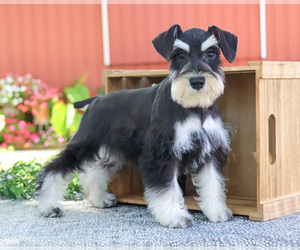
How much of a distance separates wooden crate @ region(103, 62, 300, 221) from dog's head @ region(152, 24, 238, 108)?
0.34 metres

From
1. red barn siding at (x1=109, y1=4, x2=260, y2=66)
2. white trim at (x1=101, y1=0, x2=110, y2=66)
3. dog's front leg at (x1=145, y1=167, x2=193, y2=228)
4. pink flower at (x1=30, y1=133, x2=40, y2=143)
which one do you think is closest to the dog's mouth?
dog's front leg at (x1=145, y1=167, x2=193, y2=228)

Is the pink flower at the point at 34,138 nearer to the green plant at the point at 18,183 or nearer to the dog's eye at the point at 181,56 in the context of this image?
the green plant at the point at 18,183

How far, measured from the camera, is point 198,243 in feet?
10.7

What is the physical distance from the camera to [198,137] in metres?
3.60

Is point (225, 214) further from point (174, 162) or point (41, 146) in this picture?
point (41, 146)

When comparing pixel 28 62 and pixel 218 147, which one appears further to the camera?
pixel 28 62

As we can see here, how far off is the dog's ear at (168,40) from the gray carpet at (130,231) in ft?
4.19

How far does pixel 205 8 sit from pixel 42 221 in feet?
22.4

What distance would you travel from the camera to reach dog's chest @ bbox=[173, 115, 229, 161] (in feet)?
11.7

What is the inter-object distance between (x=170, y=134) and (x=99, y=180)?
3.98 ft

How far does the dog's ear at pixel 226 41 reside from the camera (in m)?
3.58

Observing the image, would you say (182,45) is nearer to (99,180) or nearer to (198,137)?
(198,137)

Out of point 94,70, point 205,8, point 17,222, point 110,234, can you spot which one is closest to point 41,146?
point 94,70

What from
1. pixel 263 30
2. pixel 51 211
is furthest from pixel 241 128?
pixel 263 30
